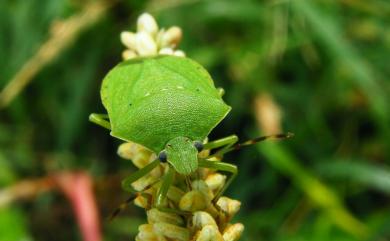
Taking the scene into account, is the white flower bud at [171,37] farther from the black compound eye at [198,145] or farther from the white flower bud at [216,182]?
the white flower bud at [216,182]

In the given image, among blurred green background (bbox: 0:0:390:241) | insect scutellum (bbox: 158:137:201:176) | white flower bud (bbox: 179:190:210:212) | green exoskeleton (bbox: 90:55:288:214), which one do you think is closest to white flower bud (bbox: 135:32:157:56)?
green exoskeleton (bbox: 90:55:288:214)

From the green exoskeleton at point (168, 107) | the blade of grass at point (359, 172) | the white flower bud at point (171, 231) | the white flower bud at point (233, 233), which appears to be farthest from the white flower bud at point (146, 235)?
the blade of grass at point (359, 172)

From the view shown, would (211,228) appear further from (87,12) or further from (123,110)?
(87,12)

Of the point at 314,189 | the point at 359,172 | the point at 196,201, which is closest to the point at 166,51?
the point at 196,201

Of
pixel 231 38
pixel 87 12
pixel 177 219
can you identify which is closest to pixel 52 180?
pixel 87 12

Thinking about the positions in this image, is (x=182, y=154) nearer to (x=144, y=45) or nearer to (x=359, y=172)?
(x=144, y=45)
